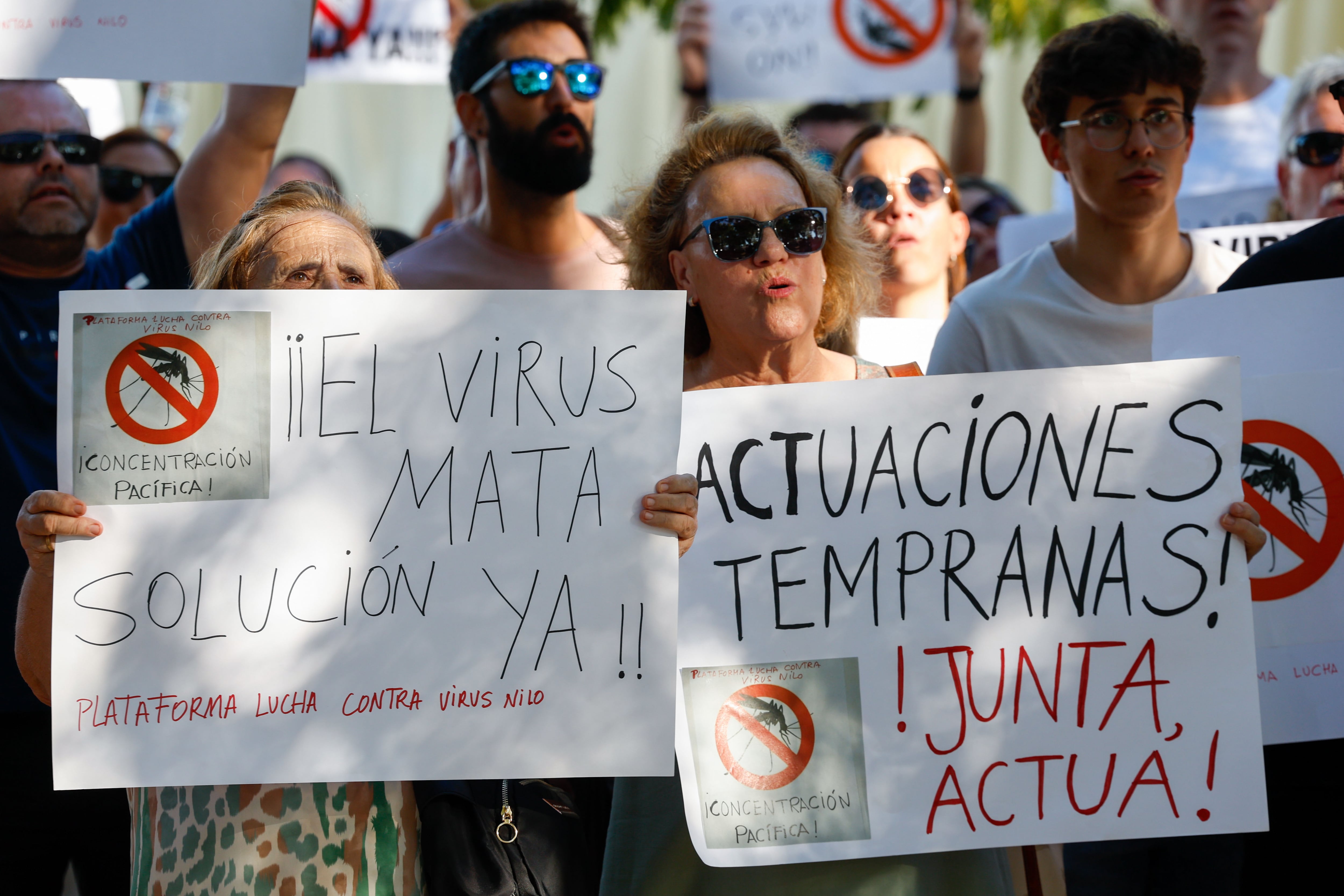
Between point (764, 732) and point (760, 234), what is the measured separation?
3.04 ft

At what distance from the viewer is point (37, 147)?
3.07m

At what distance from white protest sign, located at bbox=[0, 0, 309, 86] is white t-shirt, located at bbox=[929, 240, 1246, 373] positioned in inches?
64.7

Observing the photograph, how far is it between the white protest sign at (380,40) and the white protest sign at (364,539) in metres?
3.25

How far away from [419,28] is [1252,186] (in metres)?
3.31

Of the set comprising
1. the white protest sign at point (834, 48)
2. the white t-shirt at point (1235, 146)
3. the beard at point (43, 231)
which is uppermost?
the white protest sign at point (834, 48)

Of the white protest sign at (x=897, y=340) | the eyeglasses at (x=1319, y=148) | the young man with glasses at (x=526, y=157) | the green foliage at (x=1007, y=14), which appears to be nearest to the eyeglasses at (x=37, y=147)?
the young man with glasses at (x=526, y=157)

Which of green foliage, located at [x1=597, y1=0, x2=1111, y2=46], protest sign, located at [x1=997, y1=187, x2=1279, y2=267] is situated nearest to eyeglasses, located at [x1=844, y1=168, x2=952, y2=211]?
protest sign, located at [x1=997, y1=187, x2=1279, y2=267]

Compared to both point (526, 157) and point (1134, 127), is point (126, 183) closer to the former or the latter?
point (526, 157)

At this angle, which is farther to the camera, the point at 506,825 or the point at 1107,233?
the point at 1107,233

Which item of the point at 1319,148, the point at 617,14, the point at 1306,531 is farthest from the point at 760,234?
the point at 617,14

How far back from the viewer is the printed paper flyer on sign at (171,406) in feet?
6.44

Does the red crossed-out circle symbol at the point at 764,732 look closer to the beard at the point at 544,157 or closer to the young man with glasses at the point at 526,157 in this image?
the young man with glasses at the point at 526,157

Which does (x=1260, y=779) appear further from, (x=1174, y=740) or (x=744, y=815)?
(x=744, y=815)

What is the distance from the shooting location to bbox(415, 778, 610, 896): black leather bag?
6.59 ft
